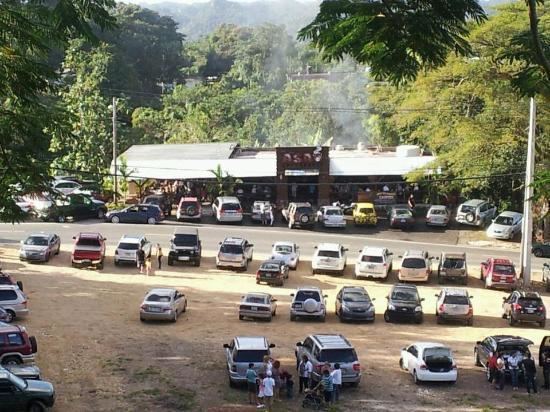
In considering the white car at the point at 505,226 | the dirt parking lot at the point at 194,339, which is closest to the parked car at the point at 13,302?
the dirt parking lot at the point at 194,339

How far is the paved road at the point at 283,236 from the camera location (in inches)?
1761

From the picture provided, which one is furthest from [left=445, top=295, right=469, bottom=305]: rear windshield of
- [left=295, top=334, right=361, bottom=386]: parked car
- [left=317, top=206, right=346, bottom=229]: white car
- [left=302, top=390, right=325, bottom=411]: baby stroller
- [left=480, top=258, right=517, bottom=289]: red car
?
[left=317, top=206, right=346, bottom=229]: white car

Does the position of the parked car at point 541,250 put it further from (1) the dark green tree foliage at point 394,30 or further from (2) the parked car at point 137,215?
(1) the dark green tree foliage at point 394,30

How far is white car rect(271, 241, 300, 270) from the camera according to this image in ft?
132

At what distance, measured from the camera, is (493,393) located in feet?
76.4

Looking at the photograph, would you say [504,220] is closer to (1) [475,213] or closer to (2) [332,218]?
(1) [475,213]

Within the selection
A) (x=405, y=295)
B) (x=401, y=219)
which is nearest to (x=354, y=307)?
(x=405, y=295)

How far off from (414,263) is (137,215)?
18.4 meters

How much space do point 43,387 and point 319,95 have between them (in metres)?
74.2

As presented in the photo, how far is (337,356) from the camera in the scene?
22.9 metres

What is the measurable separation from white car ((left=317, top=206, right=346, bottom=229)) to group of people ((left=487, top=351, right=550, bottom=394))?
26.4 m

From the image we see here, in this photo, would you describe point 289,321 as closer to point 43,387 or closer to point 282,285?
point 282,285

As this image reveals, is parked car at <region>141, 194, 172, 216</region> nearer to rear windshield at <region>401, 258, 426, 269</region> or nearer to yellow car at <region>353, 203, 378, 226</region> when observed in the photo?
yellow car at <region>353, 203, 378, 226</region>

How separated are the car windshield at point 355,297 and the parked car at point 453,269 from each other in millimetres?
7837
